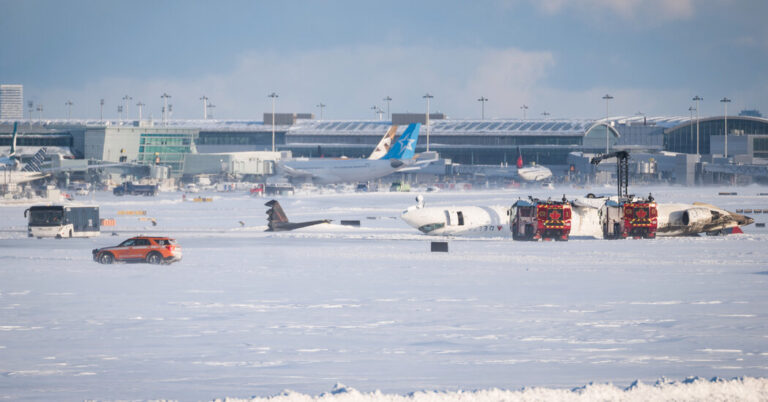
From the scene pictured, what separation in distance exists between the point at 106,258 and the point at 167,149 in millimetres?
151354

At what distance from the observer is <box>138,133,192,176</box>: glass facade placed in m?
190

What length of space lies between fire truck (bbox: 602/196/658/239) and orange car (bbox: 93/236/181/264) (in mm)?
32228

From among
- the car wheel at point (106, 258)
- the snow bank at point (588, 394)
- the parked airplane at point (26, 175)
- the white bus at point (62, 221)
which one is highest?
the parked airplane at point (26, 175)

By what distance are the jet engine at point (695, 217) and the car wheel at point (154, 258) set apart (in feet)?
128

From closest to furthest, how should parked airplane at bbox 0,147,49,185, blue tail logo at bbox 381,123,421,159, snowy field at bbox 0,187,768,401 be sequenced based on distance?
snowy field at bbox 0,187,768,401, parked airplane at bbox 0,147,49,185, blue tail logo at bbox 381,123,421,159

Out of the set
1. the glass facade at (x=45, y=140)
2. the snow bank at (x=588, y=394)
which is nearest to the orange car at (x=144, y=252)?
the snow bank at (x=588, y=394)

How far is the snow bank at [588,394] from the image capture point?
61.6 ft

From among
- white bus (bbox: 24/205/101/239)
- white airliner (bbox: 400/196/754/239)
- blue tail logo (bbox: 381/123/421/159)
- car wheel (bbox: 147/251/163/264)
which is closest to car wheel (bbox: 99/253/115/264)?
car wheel (bbox: 147/251/163/264)

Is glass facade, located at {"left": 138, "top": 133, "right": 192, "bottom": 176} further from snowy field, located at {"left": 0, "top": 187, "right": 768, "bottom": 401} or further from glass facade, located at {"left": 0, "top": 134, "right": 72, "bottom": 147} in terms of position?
snowy field, located at {"left": 0, "top": 187, "right": 768, "bottom": 401}

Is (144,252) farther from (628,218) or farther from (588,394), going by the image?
(628,218)

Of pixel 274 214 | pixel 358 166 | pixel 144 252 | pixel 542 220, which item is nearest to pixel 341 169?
pixel 358 166

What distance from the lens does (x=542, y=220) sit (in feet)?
204

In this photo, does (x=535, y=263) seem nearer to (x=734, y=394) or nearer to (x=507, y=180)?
(x=734, y=394)

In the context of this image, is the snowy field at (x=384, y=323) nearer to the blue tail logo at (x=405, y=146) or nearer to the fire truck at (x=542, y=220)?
the fire truck at (x=542, y=220)
